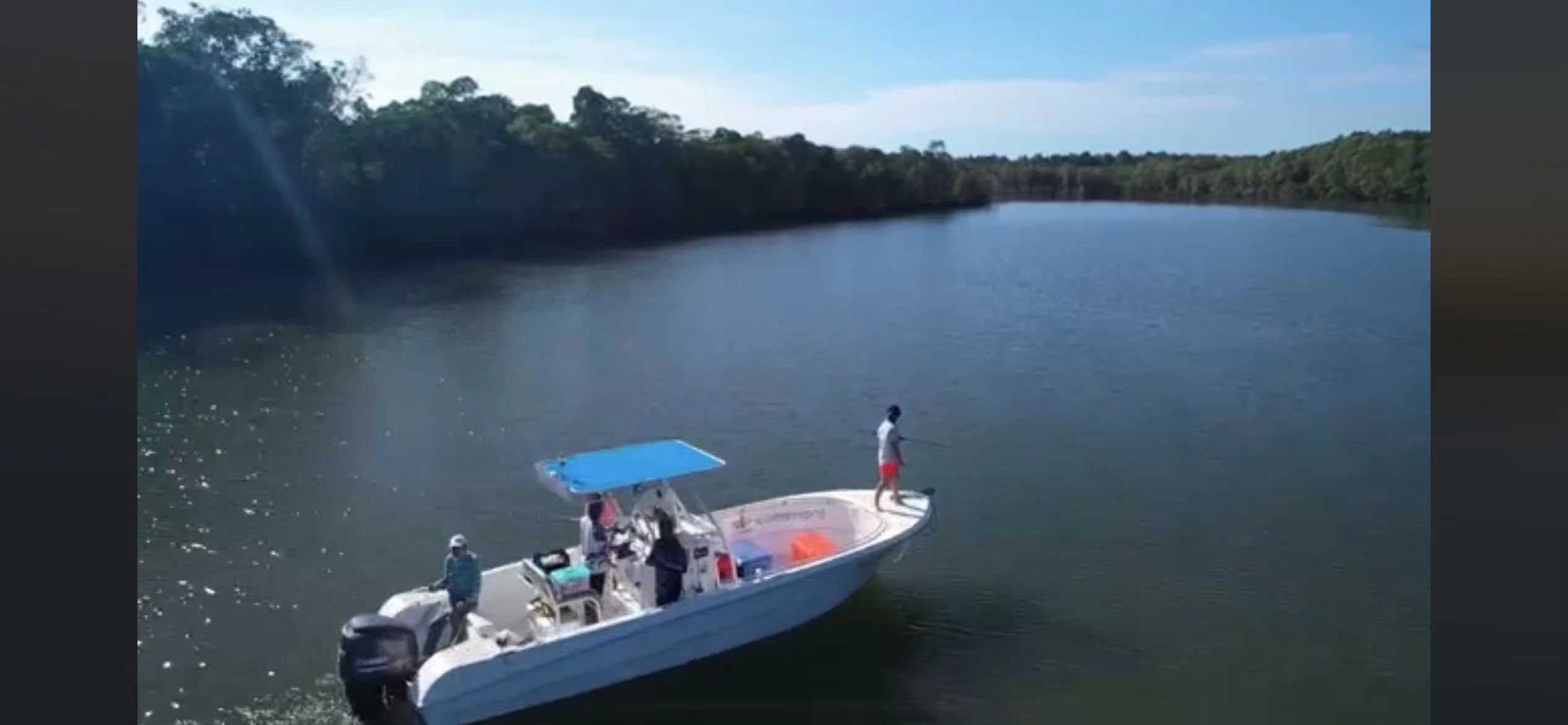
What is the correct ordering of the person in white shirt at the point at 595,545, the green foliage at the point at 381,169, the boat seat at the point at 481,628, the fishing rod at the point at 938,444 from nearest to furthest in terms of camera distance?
the boat seat at the point at 481,628 < the person in white shirt at the point at 595,545 < the fishing rod at the point at 938,444 < the green foliage at the point at 381,169

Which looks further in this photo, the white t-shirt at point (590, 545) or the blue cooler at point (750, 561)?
the blue cooler at point (750, 561)

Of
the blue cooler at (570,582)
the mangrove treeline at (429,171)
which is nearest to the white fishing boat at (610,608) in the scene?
the blue cooler at (570,582)

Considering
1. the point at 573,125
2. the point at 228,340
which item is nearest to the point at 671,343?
the point at 228,340

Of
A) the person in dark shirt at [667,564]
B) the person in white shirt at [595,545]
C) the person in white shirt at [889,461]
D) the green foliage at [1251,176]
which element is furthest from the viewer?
the green foliage at [1251,176]

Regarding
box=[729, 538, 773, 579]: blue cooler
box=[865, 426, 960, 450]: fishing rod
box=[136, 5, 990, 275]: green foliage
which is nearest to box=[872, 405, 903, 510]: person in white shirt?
box=[729, 538, 773, 579]: blue cooler

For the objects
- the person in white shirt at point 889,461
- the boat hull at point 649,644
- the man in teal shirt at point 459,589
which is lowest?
the boat hull at point 649,644

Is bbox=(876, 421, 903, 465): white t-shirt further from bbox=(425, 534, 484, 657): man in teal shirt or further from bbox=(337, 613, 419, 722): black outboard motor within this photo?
bbox=(337, 613, 419, 722): black outboard motor

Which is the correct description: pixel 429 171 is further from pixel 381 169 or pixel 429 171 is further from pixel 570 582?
pixel 570 582

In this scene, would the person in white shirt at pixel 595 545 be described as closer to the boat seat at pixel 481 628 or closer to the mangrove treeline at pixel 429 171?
the boat seat at pixel 481 628
